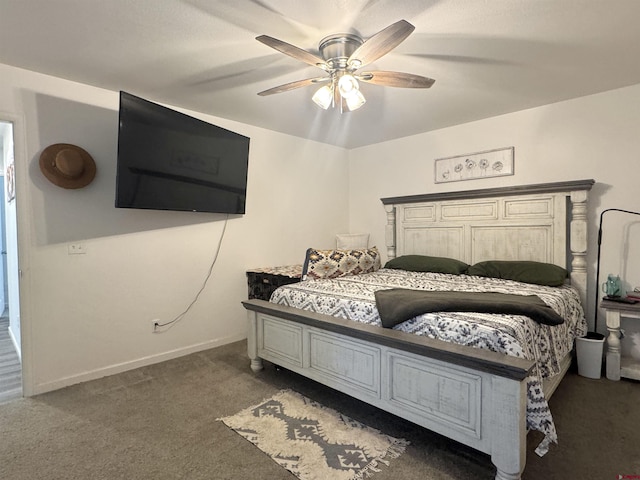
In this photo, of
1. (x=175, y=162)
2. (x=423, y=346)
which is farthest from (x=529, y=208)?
(x=175, y=162)

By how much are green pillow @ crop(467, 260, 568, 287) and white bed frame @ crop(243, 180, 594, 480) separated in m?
0.22

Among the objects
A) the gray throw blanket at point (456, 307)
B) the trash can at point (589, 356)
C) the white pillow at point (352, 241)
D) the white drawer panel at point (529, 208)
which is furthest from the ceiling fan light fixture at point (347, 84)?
the trash can at point (589, 356)

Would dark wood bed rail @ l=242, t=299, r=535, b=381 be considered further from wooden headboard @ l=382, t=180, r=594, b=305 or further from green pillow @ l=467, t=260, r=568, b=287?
wooden headboard @ l=382, t=180, r=594, b=305

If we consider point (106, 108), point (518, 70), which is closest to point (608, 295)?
point (518, 70)

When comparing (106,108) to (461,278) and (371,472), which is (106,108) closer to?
(371,472)

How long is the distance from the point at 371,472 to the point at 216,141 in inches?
114

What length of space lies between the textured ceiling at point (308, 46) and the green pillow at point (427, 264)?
1.60m

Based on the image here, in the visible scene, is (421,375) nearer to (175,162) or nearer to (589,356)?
(589,356)

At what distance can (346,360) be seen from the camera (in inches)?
87.6

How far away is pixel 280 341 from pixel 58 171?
2.16 m

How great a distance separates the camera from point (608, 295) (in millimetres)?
2863

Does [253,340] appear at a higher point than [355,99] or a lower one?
lower

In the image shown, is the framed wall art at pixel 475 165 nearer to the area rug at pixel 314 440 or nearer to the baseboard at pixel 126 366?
the area rug at pixel 314 440

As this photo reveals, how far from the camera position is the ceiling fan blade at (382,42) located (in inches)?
63.7
